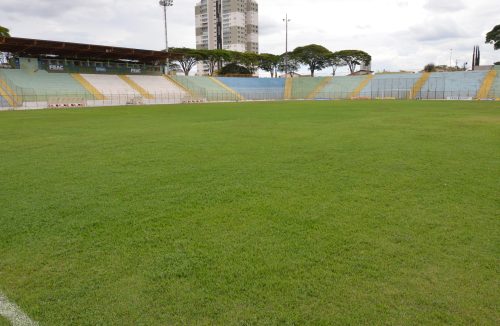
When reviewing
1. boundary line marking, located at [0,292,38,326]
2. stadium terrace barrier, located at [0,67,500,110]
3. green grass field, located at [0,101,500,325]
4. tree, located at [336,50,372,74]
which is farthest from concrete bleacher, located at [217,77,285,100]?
boundary line marking, located at [0,292,38,326]

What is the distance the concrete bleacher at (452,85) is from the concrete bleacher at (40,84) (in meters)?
46.4

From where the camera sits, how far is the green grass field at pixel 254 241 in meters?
3.00

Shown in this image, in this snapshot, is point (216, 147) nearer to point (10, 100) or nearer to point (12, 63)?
→ point (10, 100)

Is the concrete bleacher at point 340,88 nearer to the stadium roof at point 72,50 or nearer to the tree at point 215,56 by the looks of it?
the tree at point 215,56

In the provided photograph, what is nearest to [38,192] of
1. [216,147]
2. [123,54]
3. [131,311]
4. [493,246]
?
[131,311]

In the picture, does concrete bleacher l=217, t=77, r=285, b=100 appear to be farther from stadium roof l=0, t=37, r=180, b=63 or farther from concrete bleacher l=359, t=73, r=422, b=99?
concrete bleacher l=359, t=73, r=422, b=99

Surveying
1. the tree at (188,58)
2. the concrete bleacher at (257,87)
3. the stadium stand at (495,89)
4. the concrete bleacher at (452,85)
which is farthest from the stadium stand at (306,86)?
the stadium stand at (495,89)

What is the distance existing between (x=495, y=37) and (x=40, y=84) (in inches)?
2900

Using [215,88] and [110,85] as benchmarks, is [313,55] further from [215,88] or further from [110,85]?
[110,85]

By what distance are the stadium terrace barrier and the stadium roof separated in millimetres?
2708

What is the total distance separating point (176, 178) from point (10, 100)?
40700 millimetres

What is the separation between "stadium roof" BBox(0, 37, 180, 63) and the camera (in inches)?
1667

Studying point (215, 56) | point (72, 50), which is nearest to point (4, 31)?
point (72, 50)

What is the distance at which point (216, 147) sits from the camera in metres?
10.8
